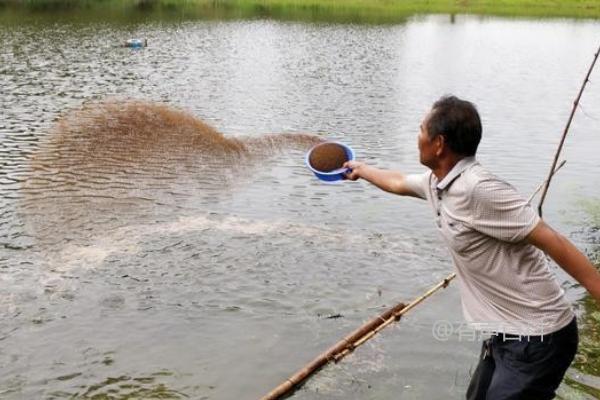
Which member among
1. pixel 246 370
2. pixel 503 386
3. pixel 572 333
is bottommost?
pixel 246 370

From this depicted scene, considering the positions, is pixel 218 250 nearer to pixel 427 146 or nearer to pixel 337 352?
pixel 337 352

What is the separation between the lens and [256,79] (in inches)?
1075

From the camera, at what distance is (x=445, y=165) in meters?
3.53

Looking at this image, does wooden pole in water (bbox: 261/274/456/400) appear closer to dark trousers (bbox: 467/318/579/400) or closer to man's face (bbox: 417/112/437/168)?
dark trousers (bbox: 467/318/579/400)

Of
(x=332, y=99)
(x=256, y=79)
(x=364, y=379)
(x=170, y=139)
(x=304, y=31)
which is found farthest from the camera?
(x=304, y=31)

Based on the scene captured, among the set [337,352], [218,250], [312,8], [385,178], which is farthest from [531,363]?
[312,8]

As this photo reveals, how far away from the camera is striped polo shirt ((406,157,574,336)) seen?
321 cm

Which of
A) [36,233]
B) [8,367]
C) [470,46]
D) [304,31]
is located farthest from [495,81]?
[8,367]

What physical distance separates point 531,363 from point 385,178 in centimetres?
153

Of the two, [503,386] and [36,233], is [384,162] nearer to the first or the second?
[36,233]

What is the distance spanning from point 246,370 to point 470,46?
38110mm

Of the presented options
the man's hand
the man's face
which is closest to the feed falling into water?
the man's hand

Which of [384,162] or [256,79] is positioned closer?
[384,162]

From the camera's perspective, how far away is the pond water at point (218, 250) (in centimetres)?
712
